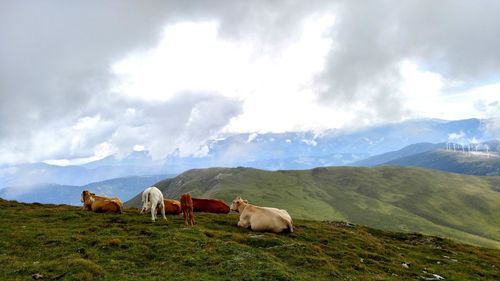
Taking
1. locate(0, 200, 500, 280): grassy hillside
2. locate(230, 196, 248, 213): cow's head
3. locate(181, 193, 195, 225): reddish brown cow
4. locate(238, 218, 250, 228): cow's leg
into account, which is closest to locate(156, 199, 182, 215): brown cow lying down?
locate(0, 200, 500, 280): grassy hillside

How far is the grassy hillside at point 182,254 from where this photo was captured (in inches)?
690

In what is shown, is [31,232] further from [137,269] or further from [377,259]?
[377,259]

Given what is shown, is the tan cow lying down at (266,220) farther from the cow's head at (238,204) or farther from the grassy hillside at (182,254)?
the cow's head at (238,204)

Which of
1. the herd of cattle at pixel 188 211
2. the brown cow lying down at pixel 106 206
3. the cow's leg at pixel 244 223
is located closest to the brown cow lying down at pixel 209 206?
the herd of cattle at pixel 188 211

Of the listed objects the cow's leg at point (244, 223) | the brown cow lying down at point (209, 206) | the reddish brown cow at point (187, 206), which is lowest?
the cow's leg at point (244, 223)

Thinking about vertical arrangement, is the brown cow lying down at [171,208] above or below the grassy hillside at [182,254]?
above

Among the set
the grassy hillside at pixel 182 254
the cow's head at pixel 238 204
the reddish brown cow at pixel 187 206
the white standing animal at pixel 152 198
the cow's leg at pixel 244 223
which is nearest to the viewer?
the grassy hillside at pixel 182 254

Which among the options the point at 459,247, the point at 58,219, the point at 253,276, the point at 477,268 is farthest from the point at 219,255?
the point at 459,247

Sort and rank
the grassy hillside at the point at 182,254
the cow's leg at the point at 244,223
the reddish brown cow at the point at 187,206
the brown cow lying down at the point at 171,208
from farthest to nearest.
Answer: the brown cow lying down at the point at 171,208 < the cow's leg at the point at 244,223 < the reddish brown cow at the point at 187,206 < the grassy hillside at the point at 182,254

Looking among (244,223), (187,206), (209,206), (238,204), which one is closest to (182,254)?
(187,206)

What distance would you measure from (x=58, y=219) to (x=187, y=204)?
10755 mm

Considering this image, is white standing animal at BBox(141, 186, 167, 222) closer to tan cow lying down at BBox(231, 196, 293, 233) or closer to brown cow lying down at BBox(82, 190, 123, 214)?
brown cow lying down at BBox(82, 190, 123, 214)

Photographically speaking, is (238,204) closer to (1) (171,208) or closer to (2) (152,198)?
(1) (171,208)

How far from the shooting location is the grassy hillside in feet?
A: 57.5
